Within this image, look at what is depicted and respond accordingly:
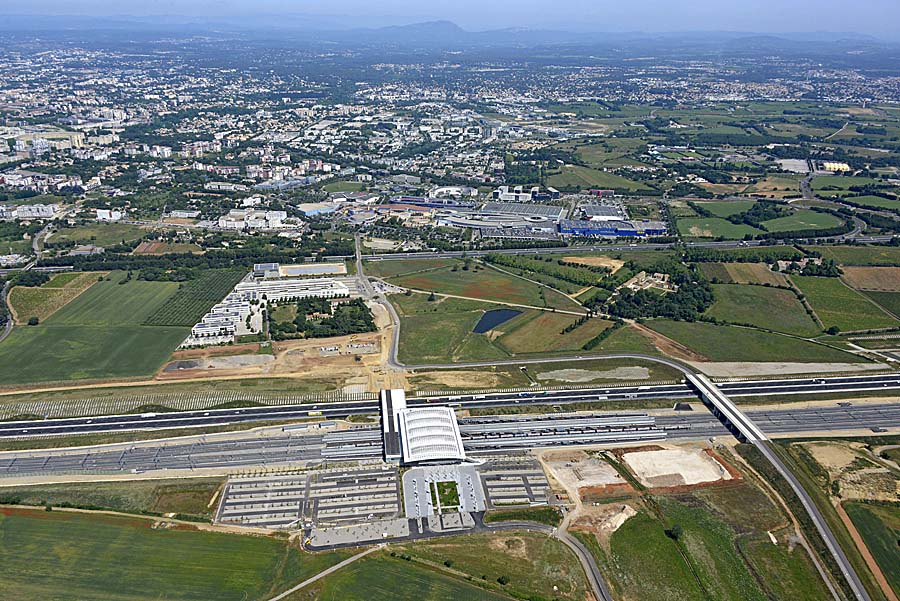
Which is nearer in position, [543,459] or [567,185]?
[543,459]

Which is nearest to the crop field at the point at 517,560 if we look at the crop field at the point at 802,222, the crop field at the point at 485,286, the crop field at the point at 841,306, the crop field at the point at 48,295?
the crop field at the point at 485,286

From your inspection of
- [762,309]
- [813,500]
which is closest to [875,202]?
[762,309]

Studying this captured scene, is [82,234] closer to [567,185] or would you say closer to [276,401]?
[276,401]

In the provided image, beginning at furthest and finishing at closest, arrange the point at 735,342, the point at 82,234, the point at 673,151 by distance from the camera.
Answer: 1. the point at 673,151
2. the point at 82,234
3. the point at 735,342

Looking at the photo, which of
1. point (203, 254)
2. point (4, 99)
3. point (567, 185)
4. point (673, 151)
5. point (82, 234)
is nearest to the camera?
point (203, 254)

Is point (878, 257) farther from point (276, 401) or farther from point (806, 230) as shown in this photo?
point (276, 401)

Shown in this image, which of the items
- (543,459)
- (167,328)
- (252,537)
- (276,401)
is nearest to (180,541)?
(252,537)

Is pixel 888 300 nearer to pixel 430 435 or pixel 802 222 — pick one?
pixel 802 222
